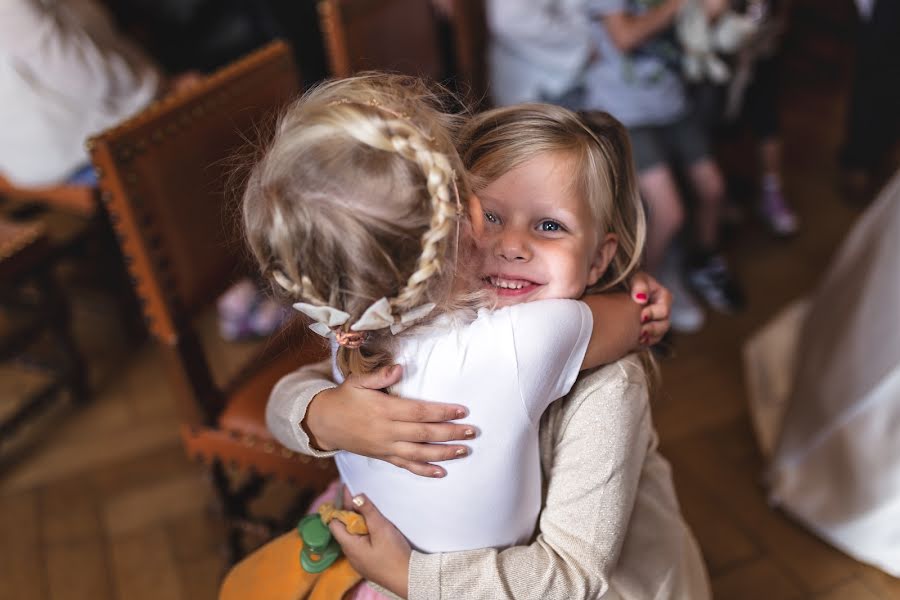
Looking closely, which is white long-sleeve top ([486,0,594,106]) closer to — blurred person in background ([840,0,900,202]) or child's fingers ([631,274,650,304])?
blurred person in background ([840,0,900,202])

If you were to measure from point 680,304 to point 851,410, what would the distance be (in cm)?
72

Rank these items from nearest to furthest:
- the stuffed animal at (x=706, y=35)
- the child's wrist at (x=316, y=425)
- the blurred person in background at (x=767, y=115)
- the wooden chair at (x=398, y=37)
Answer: the child's wrist at (x=316, y=425) → the wooden chair at (x=398, y=37) → the stuffed animal at (x=706, y=35) → the blurred person in background at (x=767, y=115)

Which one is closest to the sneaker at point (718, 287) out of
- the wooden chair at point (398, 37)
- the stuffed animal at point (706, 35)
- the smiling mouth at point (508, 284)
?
the stuffed animal at point (706, 35)

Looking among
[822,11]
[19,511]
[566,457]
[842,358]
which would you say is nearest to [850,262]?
[842,358]

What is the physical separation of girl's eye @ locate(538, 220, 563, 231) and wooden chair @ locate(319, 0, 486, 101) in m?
0.48

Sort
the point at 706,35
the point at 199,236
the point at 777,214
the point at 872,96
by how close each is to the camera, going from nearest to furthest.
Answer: the point at 199,236, the point at 706,35, the point at 872,96, the point at 777,214

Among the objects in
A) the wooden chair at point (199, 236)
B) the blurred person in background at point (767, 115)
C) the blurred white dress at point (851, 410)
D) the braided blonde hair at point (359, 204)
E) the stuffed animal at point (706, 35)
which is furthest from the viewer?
the blurred person in background at point (767, 115)

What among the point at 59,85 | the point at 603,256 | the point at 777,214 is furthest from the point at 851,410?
the point at 59,85

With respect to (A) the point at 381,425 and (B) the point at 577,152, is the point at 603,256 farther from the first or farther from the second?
(A) the point at 381,425

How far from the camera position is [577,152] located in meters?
0.93

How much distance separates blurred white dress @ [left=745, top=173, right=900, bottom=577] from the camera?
1439 millimetres

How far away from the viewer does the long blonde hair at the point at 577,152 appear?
0.92m

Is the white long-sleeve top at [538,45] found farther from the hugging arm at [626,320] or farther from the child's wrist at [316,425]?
the child's wrist at [316,425]

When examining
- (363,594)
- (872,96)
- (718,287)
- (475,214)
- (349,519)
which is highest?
(475,214)
